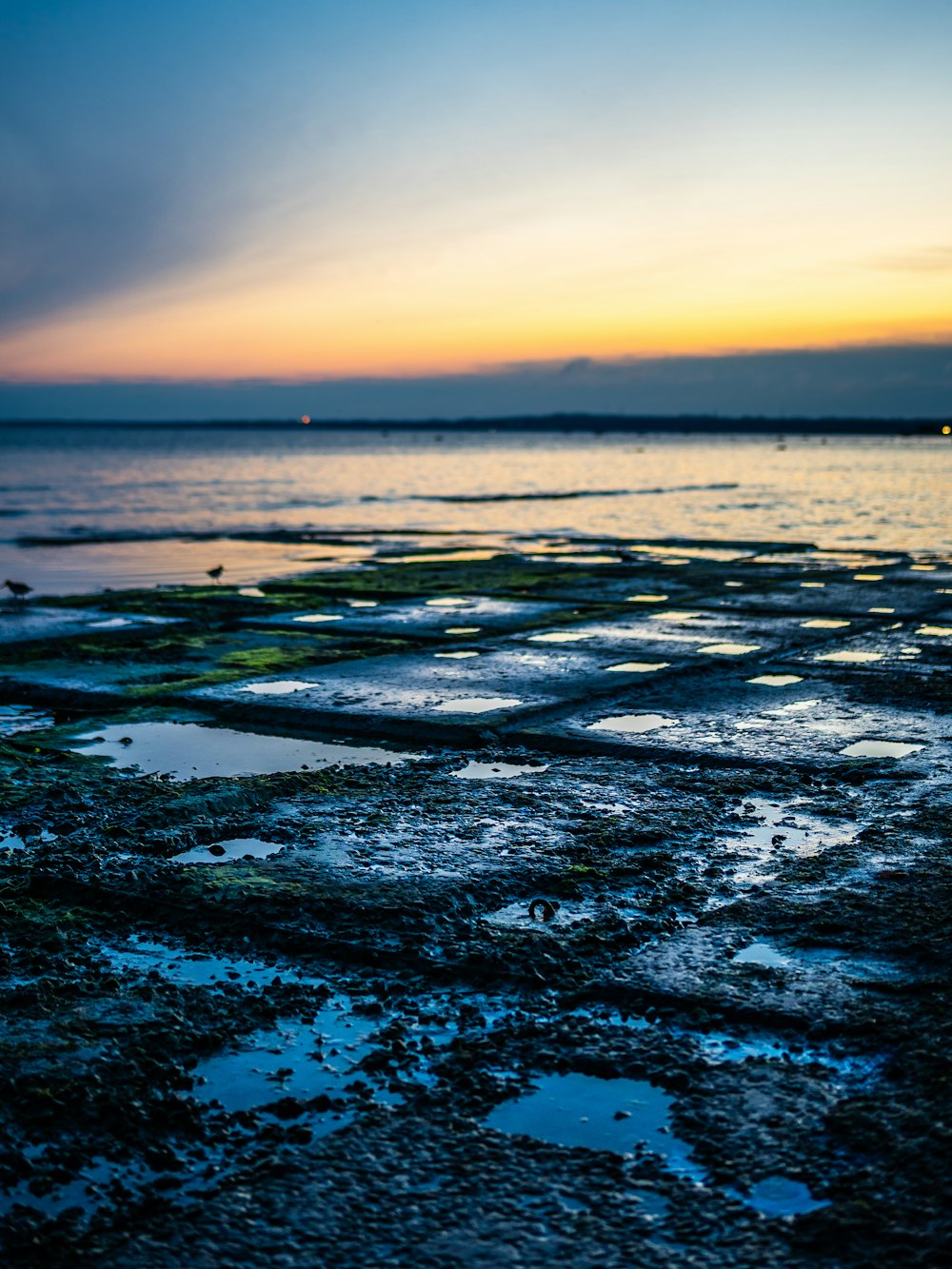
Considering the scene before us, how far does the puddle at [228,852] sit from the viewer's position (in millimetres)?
5379

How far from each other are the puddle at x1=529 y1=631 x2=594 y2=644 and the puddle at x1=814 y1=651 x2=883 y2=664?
2.17 meters

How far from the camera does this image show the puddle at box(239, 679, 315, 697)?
8.89 meters

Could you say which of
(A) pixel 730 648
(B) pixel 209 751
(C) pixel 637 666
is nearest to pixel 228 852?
(B) pixel 209 751

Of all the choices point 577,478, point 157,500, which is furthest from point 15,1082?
point 577,478

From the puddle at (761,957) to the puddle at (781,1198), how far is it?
4.14ft

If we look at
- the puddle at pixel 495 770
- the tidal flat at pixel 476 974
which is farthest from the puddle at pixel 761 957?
the puddle at pixel 495 770

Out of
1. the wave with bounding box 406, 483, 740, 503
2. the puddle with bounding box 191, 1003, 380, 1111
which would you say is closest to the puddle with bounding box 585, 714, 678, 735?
the puddle with bounding box 191, 1003, 380, 1111

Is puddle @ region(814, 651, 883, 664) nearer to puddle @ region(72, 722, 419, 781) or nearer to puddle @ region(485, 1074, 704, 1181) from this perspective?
puddle @ region(72, 722, 419, 781)

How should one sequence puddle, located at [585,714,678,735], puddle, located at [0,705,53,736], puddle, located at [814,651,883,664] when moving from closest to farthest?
puddle, located at [585,714,678,735]
puddle, located at [0,705,53,736]
puddle, located at [814,651,883,664]

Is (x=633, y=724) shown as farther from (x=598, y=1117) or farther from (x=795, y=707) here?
(x=598, y=1117)

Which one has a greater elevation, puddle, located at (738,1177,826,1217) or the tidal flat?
the tidal flat

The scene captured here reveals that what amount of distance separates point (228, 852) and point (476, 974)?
1741 mm

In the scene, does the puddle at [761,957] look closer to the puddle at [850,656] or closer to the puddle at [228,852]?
the puddle at [228,852]

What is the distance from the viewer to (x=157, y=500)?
46.5 metres
